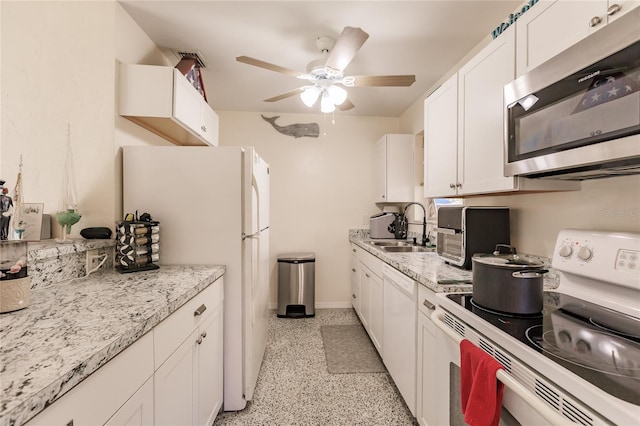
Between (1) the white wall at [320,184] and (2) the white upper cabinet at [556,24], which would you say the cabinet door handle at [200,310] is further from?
(1) the white wall at [320,184]

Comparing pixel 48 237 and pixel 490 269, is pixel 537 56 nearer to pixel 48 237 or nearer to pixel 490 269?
pixel 490 269

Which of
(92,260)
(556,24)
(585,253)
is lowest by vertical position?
(92,260)

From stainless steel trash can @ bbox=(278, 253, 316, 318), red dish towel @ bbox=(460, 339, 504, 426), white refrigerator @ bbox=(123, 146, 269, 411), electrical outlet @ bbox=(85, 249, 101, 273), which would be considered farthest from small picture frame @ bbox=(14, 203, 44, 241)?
stainless steel trash can @ bbox=(278, 253, 316, 318)

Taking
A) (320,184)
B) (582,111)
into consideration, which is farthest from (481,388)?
(320,184)

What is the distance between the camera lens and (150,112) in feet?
5.83

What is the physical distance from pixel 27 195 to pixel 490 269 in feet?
7.93

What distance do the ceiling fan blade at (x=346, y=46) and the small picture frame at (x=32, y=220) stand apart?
1869 millimetres

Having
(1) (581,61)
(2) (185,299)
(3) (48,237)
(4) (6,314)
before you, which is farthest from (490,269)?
(3) (48,237)

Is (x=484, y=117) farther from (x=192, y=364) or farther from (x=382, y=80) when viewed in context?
(x=192, y=364)

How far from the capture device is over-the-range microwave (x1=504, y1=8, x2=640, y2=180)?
771 millimetres

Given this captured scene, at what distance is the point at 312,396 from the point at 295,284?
150cm

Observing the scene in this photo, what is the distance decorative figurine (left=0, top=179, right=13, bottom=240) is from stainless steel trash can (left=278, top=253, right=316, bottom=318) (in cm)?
241

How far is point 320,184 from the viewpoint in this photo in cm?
371

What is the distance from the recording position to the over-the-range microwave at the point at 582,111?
0.77 m
